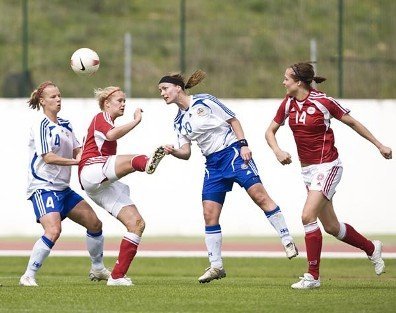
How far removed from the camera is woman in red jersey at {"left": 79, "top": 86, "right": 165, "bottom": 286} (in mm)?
12039

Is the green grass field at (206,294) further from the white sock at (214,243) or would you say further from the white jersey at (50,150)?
the white jersey at (50,150)

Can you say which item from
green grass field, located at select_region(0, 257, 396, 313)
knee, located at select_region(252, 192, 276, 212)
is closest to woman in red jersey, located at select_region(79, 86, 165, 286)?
green grass field, located at select_region(0, 257, 396, 313)

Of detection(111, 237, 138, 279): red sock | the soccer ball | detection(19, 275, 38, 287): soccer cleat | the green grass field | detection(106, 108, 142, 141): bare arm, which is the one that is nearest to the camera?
the green grass field

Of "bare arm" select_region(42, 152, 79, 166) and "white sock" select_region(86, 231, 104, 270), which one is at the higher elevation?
"bare arm" select_region(42, 152, 79, 166)

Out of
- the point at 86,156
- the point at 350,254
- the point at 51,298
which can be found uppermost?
the point at 86,156

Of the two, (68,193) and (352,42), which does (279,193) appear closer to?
(352,42)

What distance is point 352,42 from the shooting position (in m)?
24.5

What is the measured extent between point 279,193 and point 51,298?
35.5ft

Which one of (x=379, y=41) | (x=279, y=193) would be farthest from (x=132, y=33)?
(x=279, y=193)

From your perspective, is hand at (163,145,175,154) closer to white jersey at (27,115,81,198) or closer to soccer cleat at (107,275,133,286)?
white jersey at (27,115,81,198)

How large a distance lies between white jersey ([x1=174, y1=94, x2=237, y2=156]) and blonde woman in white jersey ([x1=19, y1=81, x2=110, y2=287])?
120 cm

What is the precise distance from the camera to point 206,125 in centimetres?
1255

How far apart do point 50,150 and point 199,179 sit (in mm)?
9273

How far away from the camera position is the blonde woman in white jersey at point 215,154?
1248cm
